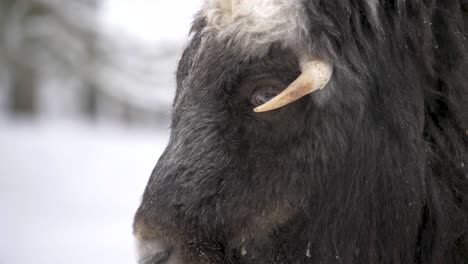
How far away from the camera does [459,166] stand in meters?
3.31

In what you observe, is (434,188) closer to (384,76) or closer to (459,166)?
(459,166)

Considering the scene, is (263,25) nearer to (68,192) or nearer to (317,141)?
(317,141)

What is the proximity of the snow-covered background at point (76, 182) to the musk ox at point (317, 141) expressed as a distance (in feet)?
17.8

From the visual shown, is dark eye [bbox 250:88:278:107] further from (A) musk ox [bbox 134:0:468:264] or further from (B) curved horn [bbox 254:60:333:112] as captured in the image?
(B) curved horn [bbox 254:60:333:112]

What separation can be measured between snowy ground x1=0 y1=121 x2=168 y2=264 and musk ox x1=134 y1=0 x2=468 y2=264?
553 cm

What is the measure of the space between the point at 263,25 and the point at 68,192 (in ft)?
30.5

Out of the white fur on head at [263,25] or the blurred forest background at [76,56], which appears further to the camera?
the blurred forest background at [76,56]

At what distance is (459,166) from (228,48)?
3.58ft

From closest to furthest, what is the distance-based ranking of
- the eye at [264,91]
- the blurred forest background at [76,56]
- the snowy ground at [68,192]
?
the eye at [264,91] → the snowy ground at [68,192] → the blurred forest background at [76,56]

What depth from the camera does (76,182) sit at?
12.5 meters

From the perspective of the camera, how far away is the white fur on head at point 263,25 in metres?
3.13

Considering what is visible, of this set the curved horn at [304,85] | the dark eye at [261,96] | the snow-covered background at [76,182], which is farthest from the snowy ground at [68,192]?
the curved horn at [304,85]

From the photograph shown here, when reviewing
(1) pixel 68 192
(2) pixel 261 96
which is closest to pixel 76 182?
(1) pixel 68 192

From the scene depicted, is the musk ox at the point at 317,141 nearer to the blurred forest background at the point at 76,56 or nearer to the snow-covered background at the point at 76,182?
the snow-covered background at the point at 76,182
